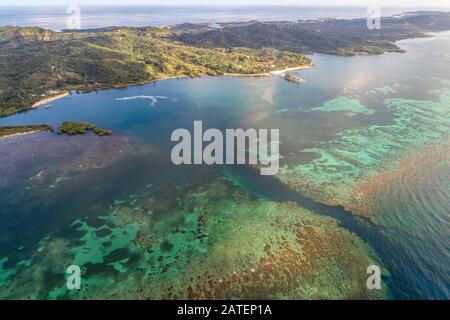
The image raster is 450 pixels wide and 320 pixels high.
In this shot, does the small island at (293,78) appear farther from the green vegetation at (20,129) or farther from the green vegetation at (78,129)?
the green vegetation at (20,129)

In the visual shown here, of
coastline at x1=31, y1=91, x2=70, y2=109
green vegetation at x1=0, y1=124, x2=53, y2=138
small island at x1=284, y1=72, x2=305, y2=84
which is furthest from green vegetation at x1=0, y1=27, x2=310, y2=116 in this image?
green vegetation at x1=0, y1=124, x2=53, y2=138

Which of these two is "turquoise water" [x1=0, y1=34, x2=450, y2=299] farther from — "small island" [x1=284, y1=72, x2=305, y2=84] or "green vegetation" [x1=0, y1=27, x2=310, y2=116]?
"green vegetation" [x1=0, y1=27, x2=310, y2=116]

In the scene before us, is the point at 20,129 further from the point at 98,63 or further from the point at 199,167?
the point at 98,63

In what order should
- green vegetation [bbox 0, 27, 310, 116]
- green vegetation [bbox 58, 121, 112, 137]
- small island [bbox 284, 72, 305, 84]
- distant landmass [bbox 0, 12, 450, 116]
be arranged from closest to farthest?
1. green vegetation [bbox 58, 121, 112, 137]
2. green vegetation [bbox 0, 27, 310, 116]
3. distant landmass [bbox 0, 12, 450, 116]
4. small island [bbox 284, 72, 305, 84]

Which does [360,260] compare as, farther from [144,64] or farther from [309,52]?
[309,52]

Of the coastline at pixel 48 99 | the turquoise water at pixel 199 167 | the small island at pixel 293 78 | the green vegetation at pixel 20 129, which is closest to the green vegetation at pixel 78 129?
the turquoise water at pixel 199 167

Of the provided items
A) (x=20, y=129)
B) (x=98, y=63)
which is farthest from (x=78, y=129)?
(x=98, y=63)
